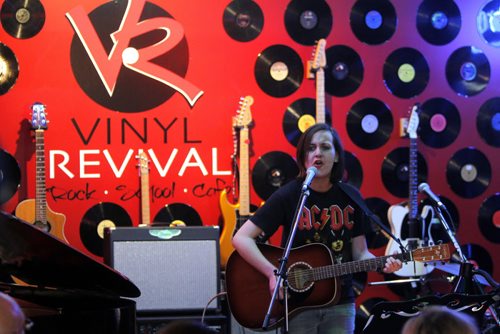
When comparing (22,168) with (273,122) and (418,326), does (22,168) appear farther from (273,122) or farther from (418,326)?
(418,326)

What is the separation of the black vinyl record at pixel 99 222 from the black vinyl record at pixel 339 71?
6.11ft

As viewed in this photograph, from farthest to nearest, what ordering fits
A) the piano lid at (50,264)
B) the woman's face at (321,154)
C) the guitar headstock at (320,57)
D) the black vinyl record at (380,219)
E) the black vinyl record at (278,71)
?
1. the black vinyl record at (380,219)
2. the black vinyl record at (278,71)
3. the guitar headstock at (320,57)
4. the woman's face at (321,154)
5. the piano lid at (50,264)

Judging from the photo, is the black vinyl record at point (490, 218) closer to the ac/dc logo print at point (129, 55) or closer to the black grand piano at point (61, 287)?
the ac/dc logo print at point (129, 55)

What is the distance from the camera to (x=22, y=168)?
17.4 feet

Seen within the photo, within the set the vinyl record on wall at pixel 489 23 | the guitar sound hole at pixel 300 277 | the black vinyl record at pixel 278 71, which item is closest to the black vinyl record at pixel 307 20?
the black vinyl record at pixel 278 71

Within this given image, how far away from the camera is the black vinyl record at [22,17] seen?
211 inches

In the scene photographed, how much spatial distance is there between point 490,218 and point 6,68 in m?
3.96

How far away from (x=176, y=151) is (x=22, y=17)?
1482mm

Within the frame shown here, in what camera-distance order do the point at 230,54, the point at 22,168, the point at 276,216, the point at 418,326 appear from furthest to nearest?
the point at 230,54, the point at 22,168, the point at 276,216, the point at 418,326

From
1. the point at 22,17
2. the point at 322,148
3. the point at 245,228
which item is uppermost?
the point at 22,17

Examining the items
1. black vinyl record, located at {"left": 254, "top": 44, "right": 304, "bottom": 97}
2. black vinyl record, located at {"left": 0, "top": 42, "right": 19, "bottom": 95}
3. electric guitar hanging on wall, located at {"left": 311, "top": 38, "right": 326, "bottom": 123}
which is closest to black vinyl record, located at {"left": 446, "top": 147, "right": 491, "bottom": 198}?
electric guitar hanging on wall, located at {"left": 311, "top": 38, "right": 326, "bottom": 123}

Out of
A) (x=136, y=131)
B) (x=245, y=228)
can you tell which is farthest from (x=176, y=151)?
(x=245, y=228)

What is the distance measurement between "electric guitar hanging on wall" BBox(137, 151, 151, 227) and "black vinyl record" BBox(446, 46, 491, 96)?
2.55 m

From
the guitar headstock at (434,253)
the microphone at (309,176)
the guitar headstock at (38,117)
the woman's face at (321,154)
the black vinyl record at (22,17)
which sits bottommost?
the guitar headstock at (434,253)
